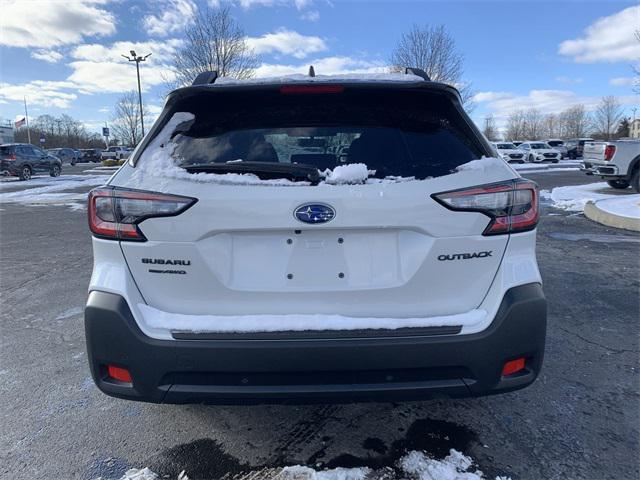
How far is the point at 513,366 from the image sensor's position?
2.07 m

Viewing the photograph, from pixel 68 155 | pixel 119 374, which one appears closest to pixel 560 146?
pixel 119 374

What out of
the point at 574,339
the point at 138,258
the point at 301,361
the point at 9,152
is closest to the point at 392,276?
the point at 301,361

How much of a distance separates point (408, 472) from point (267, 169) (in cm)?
160

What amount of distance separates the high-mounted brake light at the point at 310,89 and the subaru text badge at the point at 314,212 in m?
0.66

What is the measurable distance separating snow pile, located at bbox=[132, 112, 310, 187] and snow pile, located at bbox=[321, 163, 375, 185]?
11 centimetres

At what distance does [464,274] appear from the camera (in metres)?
2.00

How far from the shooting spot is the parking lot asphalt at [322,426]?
2348mm

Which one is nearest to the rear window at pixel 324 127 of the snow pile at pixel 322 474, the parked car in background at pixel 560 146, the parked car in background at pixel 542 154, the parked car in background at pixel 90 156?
the snow pile at pixel 322 474

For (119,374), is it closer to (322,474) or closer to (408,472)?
(322,474)

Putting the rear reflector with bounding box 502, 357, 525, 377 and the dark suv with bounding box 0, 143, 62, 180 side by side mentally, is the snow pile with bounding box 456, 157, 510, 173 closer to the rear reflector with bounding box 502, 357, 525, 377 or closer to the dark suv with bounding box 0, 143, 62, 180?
the rear reflector with bounding box 502, 357, 525, 377

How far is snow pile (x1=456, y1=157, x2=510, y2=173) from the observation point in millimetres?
2041

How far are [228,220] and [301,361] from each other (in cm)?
67

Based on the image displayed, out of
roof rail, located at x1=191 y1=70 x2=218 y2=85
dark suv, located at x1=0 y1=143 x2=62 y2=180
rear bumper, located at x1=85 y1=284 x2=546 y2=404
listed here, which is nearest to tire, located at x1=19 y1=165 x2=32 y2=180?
dark suv, located at x1=0 y1=143 x2=62 y2=180

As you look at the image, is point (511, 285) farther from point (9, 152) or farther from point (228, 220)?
point (9, 152)
